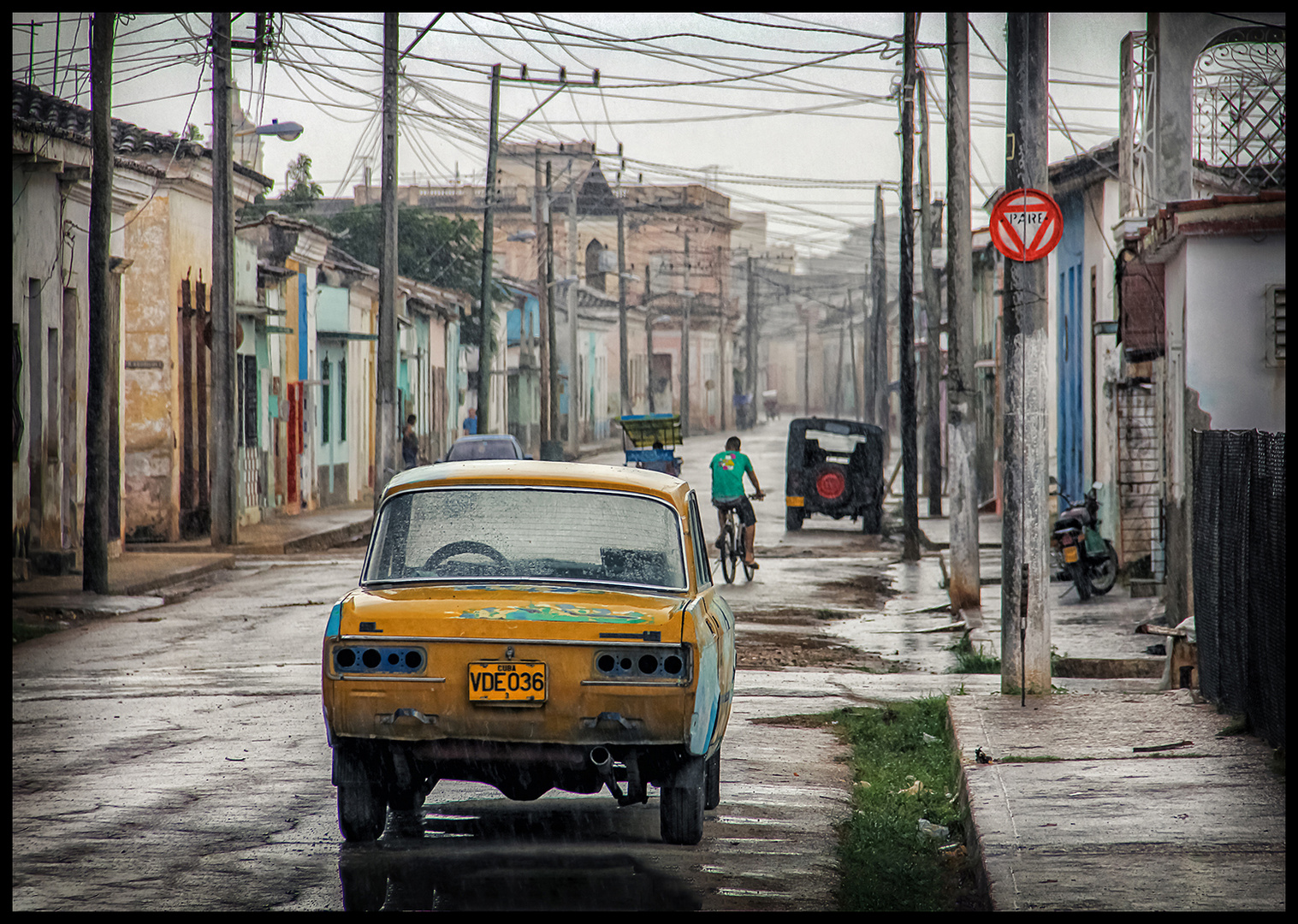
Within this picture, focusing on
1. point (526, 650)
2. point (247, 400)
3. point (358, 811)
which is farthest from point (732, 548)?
point (247, 400)

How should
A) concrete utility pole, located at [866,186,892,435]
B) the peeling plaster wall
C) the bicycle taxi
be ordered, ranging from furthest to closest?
concrete utility pole, located at [866,186,892,435], the bicycle taxi, the peeling plaster wall

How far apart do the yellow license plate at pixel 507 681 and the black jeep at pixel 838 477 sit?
20.9m

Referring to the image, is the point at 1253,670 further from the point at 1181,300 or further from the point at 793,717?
the point at 1181,300

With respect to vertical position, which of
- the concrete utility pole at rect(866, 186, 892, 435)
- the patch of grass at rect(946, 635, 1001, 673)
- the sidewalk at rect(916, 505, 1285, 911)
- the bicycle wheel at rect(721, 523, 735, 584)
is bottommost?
the patch of grass at rect(946, 635, 1001, 673)

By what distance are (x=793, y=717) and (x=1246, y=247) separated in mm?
5968

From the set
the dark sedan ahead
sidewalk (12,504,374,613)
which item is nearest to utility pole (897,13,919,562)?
the dark sedan ahead

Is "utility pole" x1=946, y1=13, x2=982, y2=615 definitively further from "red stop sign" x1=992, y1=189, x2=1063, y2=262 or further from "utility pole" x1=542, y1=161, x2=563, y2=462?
"utility pole" x1=542, y1=161, x2=563, y2=462

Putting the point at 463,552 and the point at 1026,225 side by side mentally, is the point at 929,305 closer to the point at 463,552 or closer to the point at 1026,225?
the point at 1026,225

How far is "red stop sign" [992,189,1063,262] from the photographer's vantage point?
1045cm

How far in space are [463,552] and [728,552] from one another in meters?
12.7

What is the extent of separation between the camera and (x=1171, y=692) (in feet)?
34.2

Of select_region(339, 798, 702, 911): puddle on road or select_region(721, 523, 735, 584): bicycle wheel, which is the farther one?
select_region(721, 523, 735, 584): bicycle wheel

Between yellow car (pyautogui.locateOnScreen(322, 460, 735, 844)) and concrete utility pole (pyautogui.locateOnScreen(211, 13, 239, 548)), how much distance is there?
16.7 m

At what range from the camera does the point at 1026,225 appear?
1047cm
